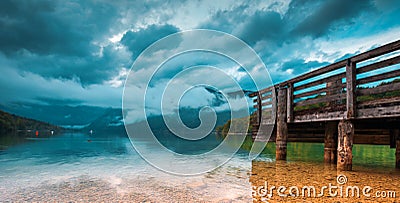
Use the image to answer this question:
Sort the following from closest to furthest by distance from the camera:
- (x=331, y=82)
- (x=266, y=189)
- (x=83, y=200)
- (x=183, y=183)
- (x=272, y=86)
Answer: (x=83, y=200) → (x=266, y=189) → (x=183, y=183) → (x=331, y=82) → (x=272, y=86)

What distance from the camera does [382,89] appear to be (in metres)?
8.20

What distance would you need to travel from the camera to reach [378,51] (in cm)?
848

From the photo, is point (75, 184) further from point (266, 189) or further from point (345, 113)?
point (345, 113)

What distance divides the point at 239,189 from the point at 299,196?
1769mm

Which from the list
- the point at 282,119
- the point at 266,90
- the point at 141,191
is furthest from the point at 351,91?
the point at 141,191

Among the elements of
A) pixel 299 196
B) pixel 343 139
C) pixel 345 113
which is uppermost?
pixel 345 113

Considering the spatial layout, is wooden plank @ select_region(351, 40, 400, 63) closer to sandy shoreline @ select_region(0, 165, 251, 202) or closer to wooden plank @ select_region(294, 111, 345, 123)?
wooden plank @ select_region(294, 111, 345, 123)

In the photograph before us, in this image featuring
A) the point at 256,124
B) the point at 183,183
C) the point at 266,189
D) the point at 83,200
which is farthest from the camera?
the point at 256,124

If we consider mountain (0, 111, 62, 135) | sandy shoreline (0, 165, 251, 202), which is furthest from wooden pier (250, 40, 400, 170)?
mountain (0, 111, 62, 135)

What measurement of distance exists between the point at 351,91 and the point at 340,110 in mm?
950

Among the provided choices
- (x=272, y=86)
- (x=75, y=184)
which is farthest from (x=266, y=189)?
(x=272, y=86)

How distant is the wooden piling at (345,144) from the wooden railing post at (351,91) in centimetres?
43

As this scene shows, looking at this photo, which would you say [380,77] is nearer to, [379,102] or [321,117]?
[379,102]

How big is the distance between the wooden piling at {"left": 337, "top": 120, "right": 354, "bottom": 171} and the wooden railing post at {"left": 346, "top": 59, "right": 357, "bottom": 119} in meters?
0.43
